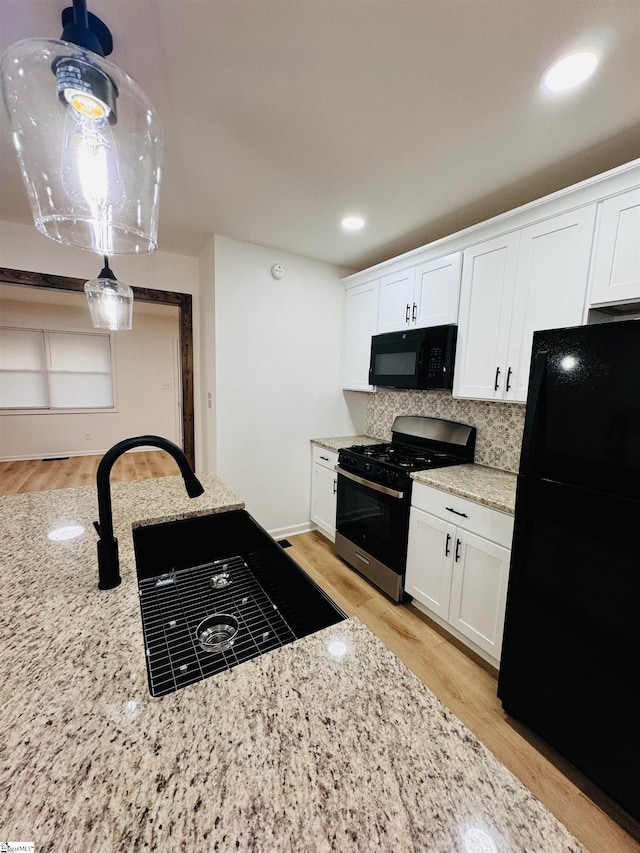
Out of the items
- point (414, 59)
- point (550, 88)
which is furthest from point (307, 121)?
point (550, 88)

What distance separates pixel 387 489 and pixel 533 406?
1.14 m

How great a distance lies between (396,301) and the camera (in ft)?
8.92

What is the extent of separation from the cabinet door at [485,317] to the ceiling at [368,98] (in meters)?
0.32

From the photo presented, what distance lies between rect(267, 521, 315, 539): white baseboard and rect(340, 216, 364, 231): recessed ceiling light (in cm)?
256

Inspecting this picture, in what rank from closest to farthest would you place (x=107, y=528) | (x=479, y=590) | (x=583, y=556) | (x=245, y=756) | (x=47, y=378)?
(x=245, y=756), (x=107, y=528), (x=583, y=556), (x=479, y=590), (x=47, y=378)

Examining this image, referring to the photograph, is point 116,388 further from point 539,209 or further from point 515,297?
point 539,209

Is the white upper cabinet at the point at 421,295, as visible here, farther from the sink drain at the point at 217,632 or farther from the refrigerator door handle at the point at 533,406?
the sink drain at the point at 217,632

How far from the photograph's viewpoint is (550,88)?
1.25 metres

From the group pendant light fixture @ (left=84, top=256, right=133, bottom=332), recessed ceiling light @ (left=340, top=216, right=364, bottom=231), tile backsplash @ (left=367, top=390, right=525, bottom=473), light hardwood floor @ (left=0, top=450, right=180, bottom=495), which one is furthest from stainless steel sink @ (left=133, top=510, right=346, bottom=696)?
light hardwood floor @ (left=0, top=450, right=180, bottom=495)

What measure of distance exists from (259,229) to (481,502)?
2.32m

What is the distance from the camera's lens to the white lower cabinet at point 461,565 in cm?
176

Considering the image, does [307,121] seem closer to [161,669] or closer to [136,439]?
[136,439]

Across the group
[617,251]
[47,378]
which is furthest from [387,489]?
[47,378]

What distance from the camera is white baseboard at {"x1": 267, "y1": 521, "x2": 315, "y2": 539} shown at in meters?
3.26
